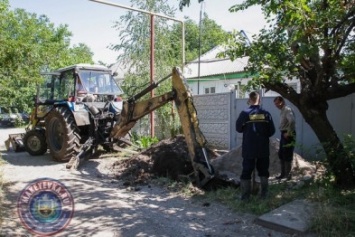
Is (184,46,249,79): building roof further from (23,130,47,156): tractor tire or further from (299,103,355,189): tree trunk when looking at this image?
(299,103,355,189): tree trunk

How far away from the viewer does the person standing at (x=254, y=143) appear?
608 cm

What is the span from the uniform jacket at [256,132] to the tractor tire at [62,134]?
16.2 feet

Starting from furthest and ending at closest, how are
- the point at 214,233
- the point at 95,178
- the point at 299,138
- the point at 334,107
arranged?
the point at 299,138 → the point at 334,107 → the point at 95,178 → the point at 214,233

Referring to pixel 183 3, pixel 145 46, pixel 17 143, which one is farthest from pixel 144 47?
pixel 183 3

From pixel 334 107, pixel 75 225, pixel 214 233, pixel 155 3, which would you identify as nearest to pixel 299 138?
pixel 334 107

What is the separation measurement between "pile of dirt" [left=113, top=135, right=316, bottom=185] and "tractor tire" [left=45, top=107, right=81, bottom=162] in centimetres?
125

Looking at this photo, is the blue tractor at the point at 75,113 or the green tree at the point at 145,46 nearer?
the blue tractor at the point at 75,113

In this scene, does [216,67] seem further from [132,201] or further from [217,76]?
[132,201]

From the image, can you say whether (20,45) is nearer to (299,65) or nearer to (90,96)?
(90,96)

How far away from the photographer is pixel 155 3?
14.9 meters

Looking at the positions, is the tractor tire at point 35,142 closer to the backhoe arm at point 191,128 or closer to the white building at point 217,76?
the backhoe arm at point 191,128

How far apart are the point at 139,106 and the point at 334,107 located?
15.2 ft

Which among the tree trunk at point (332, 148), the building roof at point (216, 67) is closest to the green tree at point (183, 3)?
the tree trunk at point (332, 148)
